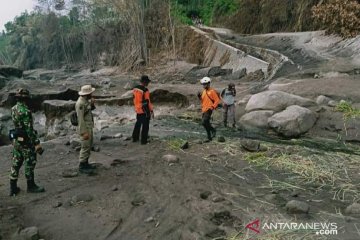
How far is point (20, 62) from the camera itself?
63656 mm

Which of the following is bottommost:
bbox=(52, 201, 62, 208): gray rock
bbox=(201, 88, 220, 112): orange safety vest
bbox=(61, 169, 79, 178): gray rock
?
bbox=(61, 169, 79, 178): gray rock

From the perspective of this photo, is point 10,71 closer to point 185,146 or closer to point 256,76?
point 256,76

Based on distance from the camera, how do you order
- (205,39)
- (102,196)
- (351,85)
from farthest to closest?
(205,39)
(351,85)
(102,196)

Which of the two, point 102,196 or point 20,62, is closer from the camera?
point 102,196

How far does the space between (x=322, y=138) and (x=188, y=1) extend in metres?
36.4

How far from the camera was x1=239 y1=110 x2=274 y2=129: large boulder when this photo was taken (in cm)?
1156

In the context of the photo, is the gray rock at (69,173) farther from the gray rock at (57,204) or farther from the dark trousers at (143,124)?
the dark trousers at (143,124)

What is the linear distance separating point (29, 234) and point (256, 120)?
7.84 m

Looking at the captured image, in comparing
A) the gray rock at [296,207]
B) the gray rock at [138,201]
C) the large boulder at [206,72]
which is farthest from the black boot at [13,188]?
the large boulder at [206,72]

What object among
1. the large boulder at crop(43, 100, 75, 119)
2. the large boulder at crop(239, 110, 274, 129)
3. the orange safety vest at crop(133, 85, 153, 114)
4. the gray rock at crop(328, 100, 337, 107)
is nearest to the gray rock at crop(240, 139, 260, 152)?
Result: the orange safety vest at crop(133, 85, 153, 114)

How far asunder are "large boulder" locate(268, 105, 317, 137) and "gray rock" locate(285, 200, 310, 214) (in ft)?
16.8

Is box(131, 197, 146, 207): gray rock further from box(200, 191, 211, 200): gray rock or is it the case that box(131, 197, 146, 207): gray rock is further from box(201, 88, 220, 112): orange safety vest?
box(201, 88, 220, 112): orange safety vest

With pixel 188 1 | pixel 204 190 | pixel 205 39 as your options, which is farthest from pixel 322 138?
pixel 188 1

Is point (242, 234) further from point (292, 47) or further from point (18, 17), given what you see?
point (18, 17)
